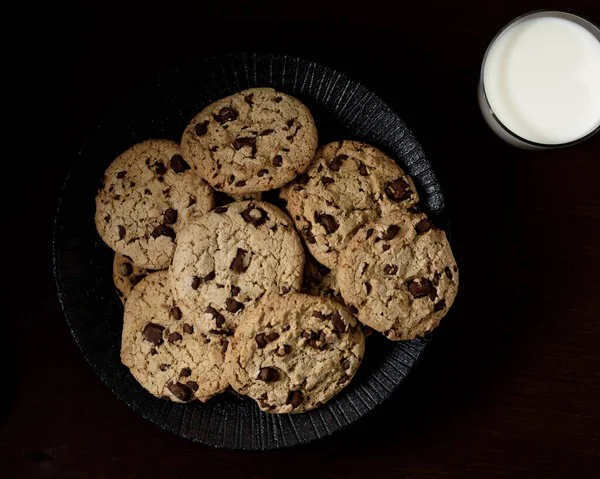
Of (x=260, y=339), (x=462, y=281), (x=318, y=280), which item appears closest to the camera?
(x=260, y=339)

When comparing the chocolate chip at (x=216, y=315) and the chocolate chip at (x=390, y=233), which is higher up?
the chocolate chip at (x=390, y=233)

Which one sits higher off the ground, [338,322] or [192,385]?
[338,322]

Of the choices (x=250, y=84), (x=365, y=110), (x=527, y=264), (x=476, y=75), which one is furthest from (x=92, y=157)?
(x=527, y=264)

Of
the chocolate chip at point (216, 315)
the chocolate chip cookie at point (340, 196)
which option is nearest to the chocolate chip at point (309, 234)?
the chocolate chip cookie at point (340, 196)

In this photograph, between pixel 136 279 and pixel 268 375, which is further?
pixel 136 279

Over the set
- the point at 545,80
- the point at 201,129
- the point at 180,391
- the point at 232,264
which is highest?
the point at 545,80

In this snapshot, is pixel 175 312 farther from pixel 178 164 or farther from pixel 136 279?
pixel 178 164

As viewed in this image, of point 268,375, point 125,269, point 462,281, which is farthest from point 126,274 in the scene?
point 462,281

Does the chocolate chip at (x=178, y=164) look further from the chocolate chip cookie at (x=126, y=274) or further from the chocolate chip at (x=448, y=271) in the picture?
the chocolate chip at (x=448, y=271)
